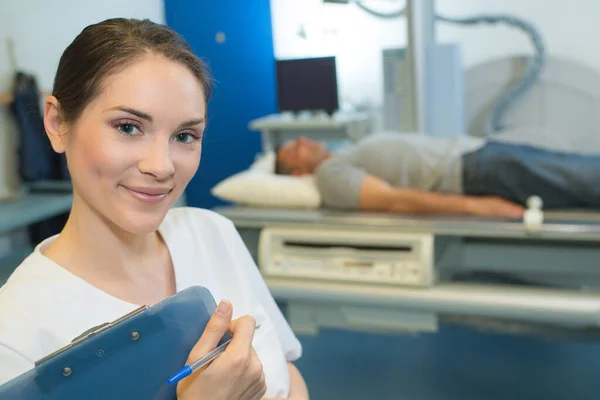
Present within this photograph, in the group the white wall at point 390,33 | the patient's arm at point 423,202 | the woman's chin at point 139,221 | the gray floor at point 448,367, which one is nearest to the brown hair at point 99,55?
the woman's chin at point 139,221

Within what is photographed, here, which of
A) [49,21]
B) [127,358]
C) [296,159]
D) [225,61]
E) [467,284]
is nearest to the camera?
[127,358]

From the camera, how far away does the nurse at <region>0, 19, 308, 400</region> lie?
0.65 m

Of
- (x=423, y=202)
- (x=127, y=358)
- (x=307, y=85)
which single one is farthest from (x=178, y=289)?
(x=423, y=202)

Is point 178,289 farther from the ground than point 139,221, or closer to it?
closer to it

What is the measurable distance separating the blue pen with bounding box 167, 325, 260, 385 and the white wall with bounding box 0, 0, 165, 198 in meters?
0.34

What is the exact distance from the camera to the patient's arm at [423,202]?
2137mm

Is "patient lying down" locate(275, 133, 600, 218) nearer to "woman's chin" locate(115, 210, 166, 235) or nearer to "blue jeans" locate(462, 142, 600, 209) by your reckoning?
"blue jeans" locate(462, 142, 600, 209)

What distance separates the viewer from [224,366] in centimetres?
64

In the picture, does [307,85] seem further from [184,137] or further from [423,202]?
[184,137]

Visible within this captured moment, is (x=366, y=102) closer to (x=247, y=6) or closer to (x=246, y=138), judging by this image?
(x=246, y=138)

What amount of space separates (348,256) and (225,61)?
49.3 inches

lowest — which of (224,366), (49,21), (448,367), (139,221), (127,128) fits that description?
(448,367)

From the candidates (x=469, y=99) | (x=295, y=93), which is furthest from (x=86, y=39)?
(x=469, y=99)

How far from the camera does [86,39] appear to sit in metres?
0.68
